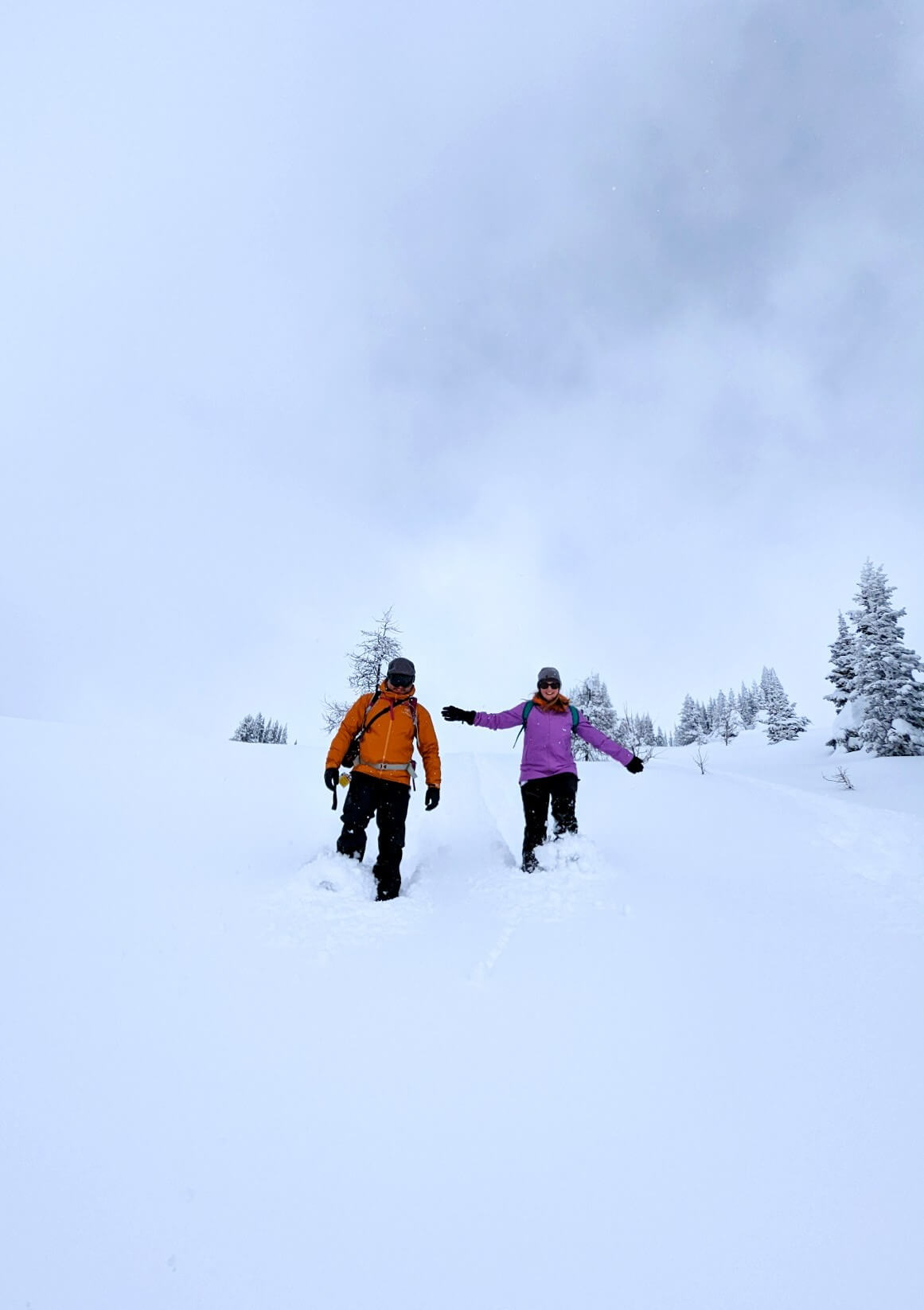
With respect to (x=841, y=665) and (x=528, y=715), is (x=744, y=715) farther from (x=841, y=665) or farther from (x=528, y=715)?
(x=528, y=715)

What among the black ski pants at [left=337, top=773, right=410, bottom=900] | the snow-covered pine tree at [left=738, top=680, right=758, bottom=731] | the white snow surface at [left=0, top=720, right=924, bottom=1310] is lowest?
the white snow surface at [left=0, top=720, right=924, bottom=1310]

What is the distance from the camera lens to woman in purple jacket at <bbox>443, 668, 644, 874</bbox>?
6.36m

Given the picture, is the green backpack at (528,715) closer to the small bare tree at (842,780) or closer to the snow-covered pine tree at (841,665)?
the small bare tree at (842,780)

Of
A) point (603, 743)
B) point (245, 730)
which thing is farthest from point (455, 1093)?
point (245, 730)

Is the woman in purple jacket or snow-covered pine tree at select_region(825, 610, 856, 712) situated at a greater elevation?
snow-covered pine tree at select_region(825, 610, 856, 712)

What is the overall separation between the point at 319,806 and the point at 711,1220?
935 centimetres

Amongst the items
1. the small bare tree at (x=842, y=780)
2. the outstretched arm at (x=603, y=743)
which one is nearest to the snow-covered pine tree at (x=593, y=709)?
the small bare tree at (x=842, y=780)

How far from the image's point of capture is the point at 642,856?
6.59m

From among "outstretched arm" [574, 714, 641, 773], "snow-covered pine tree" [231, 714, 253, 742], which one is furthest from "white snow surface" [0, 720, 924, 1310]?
"snow-covered pine tree" [231, 714, 253, 742]

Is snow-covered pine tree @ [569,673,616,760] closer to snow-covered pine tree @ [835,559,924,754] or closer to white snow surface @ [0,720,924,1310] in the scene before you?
snow-covered pine tree @ [835,559,924,754]

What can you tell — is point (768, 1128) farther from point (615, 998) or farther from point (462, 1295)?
point (462, 1295)

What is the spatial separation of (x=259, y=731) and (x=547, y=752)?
55581 mm

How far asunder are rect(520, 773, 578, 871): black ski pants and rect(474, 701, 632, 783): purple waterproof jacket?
0.08 meters

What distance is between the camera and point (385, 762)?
568 cm
